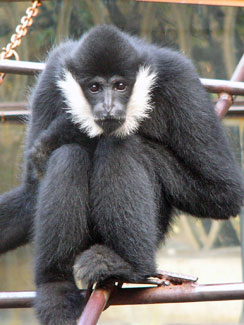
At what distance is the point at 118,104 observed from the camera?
3357 mm

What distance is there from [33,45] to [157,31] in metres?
1.16

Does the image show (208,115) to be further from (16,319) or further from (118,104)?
(16,319)

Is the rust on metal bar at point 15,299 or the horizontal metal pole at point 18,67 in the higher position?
the horizontal metal pole at point 18,67

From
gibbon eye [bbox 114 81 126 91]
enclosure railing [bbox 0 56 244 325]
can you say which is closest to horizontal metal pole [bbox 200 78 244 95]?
gibbon eye [bbox 114 81 126 91]

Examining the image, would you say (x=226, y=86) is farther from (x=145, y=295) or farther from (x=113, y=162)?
(x=145, y=295)

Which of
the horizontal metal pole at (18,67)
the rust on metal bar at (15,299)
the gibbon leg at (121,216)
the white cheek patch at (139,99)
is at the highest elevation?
the horizontal metal pole at (18,67)

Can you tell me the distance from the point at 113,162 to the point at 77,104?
1.70ft

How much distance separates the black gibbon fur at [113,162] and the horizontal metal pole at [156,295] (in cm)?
13

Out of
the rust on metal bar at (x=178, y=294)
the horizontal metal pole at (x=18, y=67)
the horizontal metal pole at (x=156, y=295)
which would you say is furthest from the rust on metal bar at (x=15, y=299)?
the horizontal metal pole at (x=18, y=67)

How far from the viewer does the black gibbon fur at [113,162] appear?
3145mm

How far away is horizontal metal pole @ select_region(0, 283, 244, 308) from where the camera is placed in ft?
9.15

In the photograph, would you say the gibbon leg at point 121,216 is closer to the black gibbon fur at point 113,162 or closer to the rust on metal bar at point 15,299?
the black gibbon fur at point 113,162

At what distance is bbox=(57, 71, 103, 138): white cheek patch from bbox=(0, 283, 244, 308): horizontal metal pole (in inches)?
35.1

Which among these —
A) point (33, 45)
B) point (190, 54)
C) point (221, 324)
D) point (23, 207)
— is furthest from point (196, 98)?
point (221, 324)
